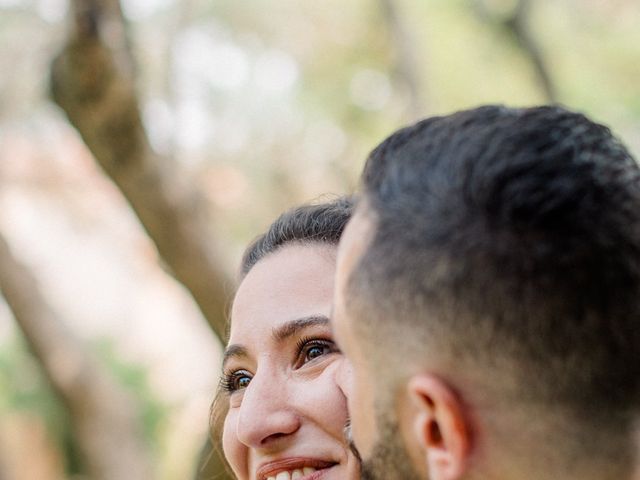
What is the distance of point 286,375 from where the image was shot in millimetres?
1843

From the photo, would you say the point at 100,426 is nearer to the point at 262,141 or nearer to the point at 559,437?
the point at 559,437

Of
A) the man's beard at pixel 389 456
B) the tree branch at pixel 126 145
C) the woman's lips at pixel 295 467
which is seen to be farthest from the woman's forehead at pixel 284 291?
the tree branch at pixel 126 145

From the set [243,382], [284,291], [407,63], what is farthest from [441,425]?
[407,63]

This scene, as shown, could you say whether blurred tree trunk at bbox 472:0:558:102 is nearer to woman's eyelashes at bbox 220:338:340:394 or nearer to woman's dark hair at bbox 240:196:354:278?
woman's dark hair at bbox 240:196:354:278

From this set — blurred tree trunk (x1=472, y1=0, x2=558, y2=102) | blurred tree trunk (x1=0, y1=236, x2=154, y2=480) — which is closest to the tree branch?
blurred tree trunk (x1=0, y1=236, x2=154, y2=480)

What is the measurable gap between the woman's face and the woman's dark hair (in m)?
0.03

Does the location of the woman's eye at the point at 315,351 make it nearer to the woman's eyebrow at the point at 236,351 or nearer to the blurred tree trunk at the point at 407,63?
the woman's eyebrow at the point at 236,351

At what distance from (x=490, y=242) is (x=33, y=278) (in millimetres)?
6357

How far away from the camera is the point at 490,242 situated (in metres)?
1.16

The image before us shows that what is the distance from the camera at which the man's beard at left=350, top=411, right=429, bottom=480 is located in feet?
4.09

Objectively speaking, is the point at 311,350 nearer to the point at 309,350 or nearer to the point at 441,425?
the point at 309,350

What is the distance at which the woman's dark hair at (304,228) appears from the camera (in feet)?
6.81

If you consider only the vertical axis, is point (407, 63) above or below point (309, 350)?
above

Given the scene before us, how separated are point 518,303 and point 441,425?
0.18 metres
